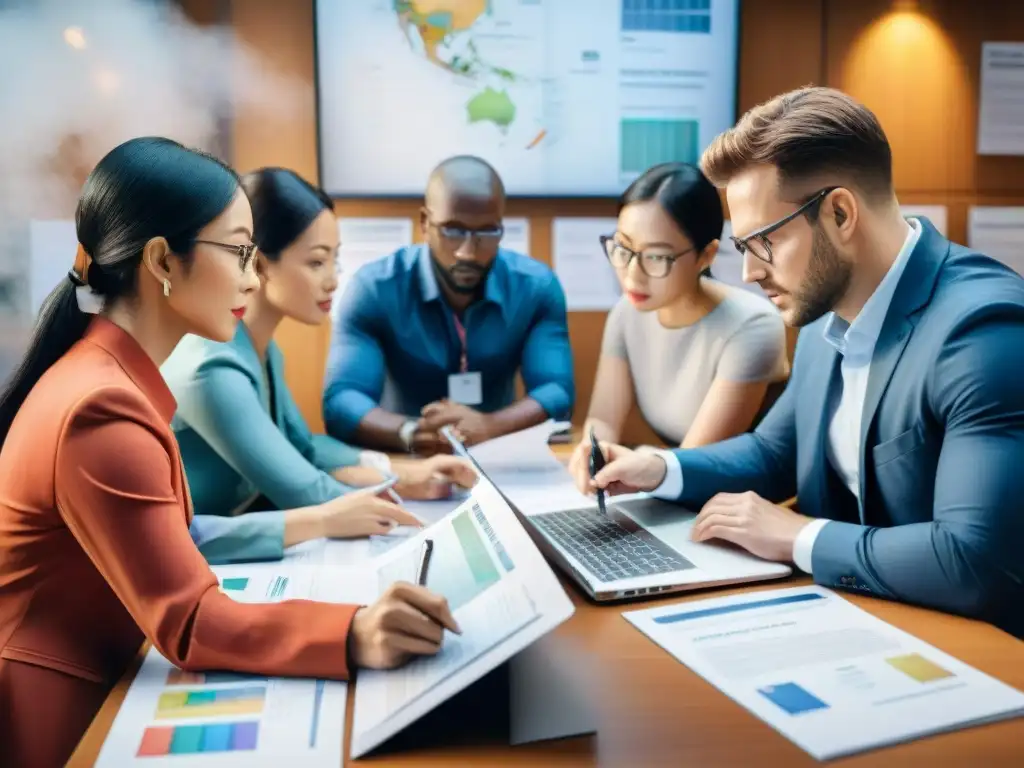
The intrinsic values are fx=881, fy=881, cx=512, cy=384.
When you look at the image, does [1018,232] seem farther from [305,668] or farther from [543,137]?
[305,668]

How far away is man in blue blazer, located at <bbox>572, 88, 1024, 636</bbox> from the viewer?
1.09m

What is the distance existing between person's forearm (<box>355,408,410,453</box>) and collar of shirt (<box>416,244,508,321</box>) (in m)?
0.43

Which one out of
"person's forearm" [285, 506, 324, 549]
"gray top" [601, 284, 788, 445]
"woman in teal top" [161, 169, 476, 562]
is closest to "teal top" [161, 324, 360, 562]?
"woman in teal top" [161, 169, 476, 562]

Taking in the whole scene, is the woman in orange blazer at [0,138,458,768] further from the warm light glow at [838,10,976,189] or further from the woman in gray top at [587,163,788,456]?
the warm light glow at [838,10,976,189]

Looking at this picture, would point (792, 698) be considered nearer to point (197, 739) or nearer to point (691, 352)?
point (197, 739)

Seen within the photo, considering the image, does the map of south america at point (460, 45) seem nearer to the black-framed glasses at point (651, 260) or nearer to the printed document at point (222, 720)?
the black-framed glasses at point (651, 260)

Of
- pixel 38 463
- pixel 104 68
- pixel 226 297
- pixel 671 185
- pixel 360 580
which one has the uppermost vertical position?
pixel 104 68

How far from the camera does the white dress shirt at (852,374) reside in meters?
1.34

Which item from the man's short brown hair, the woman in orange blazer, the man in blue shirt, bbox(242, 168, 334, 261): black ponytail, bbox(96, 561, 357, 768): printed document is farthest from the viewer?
the man in blue shirt

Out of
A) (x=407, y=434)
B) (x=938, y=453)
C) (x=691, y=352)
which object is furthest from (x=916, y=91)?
(x=938, y=453)

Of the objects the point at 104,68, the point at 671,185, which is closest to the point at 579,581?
the point at 671,185

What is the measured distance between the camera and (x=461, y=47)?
3.03m

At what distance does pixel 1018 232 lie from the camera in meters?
3.43

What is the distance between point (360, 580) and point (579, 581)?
294mm
